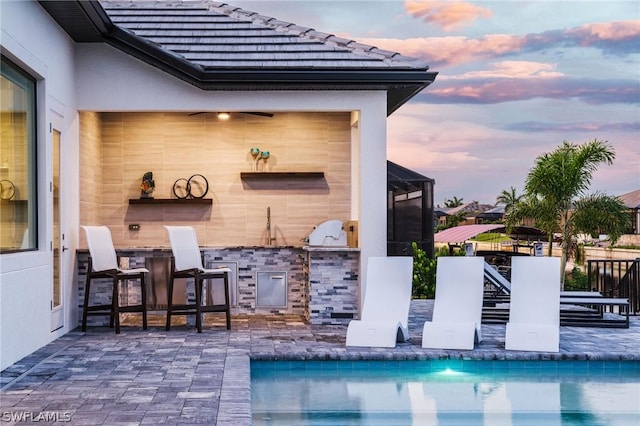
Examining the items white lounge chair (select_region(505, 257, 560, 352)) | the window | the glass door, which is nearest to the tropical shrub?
white lounge chair (select_region(505, 257, 560, 352))

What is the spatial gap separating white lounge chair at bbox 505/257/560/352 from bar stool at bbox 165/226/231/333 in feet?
11.2

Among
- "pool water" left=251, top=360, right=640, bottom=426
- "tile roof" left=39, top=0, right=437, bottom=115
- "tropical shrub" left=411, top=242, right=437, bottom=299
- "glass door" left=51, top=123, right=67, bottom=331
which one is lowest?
"pool water" left=251, top=360, right=640, bottom=426

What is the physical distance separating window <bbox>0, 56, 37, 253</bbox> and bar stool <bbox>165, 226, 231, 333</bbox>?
1.77m

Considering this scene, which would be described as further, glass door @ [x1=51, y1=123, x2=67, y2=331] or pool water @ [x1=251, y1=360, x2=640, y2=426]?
glass door @ [x1=51, y1=123, x2=67, y2=331]

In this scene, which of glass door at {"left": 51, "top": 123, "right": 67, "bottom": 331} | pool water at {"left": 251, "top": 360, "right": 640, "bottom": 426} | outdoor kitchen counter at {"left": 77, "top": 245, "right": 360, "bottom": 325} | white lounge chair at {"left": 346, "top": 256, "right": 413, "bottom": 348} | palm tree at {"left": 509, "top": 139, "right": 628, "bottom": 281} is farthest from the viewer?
palm tree at {"left": 509, "top": 139, "right": 628, "bottom": 281}

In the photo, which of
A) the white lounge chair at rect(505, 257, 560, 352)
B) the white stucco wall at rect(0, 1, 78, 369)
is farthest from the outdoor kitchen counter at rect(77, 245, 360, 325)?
the white lounge chair at rect(505, 257, 560, 352)

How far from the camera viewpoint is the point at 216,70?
9836 mm

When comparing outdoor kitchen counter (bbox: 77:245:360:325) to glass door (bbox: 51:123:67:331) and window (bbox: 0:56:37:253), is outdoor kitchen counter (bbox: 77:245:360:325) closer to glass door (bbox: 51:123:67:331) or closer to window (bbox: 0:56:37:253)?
glass door (bbox: 51:123:67:331)

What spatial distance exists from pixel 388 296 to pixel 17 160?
4.17 metres

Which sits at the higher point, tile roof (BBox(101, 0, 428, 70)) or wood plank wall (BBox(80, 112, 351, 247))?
tile roof (BBox(101, 0, 428, 70))

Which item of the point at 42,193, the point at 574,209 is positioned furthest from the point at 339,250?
the point at 574,209

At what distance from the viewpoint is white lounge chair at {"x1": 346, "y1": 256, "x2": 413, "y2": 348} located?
8438 mm

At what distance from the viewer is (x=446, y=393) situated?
22.4 ft

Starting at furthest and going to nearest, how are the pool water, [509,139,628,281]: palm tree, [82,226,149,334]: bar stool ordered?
[509,139,628,281]: palm tree → [82,226,149,334]: bar stool → the pool water
